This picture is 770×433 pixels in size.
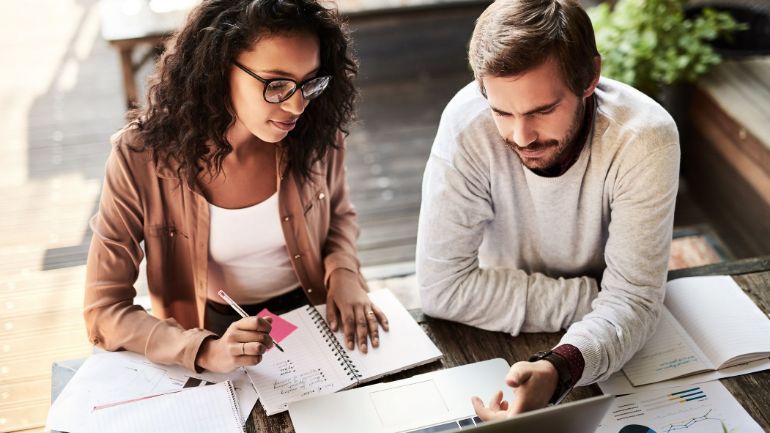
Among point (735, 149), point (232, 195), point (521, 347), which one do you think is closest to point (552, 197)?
point (521, 347)

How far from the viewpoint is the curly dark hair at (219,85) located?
159 cm

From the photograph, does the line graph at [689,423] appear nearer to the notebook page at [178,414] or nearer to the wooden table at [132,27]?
the notebook page at [178,414]

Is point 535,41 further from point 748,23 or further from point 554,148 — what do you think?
point 748,23

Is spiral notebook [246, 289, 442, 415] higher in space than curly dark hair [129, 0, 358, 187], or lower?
lower

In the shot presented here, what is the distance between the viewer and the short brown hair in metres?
1.49

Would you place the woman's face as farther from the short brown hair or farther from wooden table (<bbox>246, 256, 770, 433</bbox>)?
wooden table (<bbox>246, 256, 770, 433</bbox>)

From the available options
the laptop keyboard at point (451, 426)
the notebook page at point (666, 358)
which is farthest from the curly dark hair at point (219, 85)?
the notebook page at point (666, 358)

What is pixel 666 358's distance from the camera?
1.57 metres

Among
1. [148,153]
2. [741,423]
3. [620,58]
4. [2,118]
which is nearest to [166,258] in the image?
[148,153]

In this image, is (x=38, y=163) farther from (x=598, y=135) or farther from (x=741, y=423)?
(x=741, y=423)

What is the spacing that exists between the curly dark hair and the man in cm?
26

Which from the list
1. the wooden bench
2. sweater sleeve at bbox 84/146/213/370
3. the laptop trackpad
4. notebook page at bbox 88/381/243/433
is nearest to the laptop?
the laptop trackpad

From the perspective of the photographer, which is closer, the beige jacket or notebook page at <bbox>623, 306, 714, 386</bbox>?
notebook page at <bbox>623, 306, 714, 386</bbox>

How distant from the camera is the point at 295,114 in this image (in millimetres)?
1643
